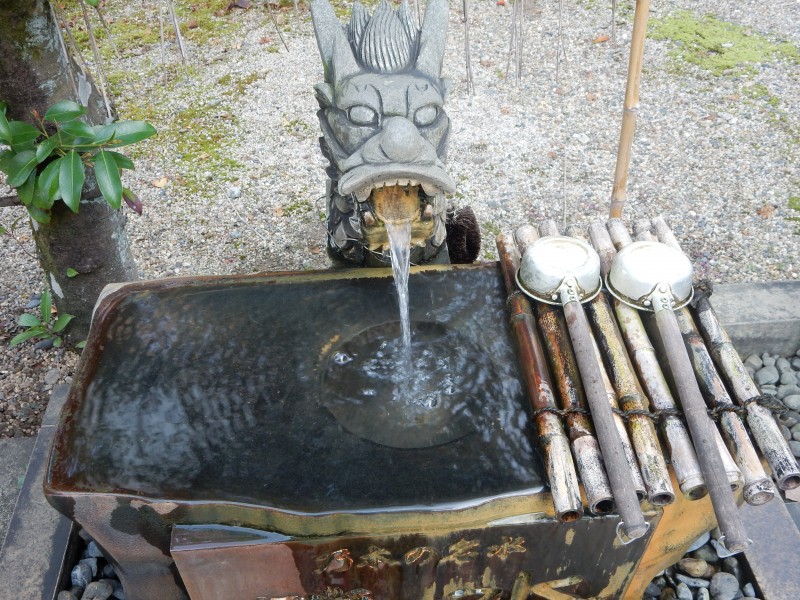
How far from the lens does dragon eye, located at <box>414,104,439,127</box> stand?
92.6 inches

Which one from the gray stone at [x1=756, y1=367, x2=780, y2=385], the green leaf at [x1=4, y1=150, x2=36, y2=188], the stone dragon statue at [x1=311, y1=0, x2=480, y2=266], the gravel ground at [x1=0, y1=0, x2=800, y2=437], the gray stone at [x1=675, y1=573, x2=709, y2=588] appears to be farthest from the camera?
the gravel ground at [x1=0, y1=0, x2=800, y2=437]

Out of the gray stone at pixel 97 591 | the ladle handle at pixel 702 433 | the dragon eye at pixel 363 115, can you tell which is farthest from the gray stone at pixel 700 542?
the gray stone at pixel 97 591

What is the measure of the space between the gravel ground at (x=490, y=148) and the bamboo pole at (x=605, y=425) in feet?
6.46

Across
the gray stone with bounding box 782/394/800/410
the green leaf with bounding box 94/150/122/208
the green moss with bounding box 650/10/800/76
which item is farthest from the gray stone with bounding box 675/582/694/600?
the green moss with bounding box 650/10/800/76

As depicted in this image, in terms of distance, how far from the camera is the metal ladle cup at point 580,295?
1965mm

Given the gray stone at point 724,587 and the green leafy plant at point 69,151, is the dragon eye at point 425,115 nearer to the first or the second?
the green leafy plant at point 69,151

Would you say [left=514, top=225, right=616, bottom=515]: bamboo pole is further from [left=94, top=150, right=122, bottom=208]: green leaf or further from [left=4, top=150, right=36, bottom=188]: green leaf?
[left=4, top=150, right=36, bottom=188]: green leaf

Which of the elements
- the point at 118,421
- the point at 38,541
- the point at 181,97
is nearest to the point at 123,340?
the point at 118,421

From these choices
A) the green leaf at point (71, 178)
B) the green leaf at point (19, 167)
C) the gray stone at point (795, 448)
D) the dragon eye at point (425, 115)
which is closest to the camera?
the dragon eye at point (425, 115)

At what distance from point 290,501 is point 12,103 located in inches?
88.8

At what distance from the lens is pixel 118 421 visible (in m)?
2.31

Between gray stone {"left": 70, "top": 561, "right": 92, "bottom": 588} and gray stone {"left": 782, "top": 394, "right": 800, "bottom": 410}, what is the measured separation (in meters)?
3.32

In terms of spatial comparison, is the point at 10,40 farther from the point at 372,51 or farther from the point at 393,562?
the point at 393,562

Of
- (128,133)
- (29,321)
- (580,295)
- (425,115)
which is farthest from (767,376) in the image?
(29,321)
